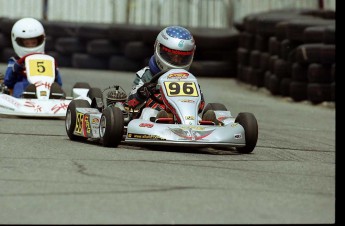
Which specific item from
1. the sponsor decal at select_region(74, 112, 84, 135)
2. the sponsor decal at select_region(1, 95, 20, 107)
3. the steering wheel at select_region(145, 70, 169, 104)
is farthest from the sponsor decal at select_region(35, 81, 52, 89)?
the steering wheel at select_region(145, 70, 169, 104)

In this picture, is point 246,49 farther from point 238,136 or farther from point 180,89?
point 238,136

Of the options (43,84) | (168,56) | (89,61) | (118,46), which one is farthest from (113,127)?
(89,61)

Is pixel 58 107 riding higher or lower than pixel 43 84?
lower

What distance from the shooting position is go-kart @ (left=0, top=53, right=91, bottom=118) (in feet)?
40.2

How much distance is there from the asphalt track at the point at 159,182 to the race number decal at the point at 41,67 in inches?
65.6

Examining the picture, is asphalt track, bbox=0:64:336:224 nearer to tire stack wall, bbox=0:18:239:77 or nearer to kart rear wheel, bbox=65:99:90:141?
kart rear wheel, bbox=65:99:90:141

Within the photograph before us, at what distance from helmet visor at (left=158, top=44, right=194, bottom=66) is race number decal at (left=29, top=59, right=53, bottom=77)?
308cm

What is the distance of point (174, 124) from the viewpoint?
9195 mm

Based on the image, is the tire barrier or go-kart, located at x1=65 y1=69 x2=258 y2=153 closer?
go-kart, located at x1=65 y1=69 x2=258 y2=153

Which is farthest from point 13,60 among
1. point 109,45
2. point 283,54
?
point 109,45

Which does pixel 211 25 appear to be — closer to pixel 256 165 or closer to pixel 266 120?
pixel 266 120

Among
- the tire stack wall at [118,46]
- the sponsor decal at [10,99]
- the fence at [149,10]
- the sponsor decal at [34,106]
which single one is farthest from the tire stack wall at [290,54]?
the sponsor decal at [10,99]

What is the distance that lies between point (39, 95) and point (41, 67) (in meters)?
0.53

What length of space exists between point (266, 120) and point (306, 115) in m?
1.07
